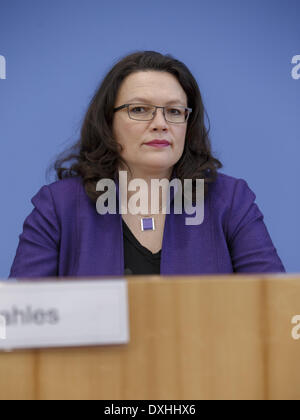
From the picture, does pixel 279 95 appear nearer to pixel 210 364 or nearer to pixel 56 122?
pixel 56 122

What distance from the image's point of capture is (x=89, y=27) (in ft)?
5.60

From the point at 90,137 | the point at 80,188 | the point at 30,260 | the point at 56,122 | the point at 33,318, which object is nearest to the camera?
the point at 33,318

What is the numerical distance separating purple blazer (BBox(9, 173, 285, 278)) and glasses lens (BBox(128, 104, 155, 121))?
0.83ft

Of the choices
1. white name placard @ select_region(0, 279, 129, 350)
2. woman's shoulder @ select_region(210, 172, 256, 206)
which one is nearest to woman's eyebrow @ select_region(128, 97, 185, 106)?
woman's shoulder @ select_region(210, 172, 256, 206)

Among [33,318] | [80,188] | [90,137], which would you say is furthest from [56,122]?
[33,318]

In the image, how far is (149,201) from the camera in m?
1.26

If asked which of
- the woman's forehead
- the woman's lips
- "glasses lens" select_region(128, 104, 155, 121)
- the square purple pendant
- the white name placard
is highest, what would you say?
the woman's forehead

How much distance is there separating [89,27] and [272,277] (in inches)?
59.1

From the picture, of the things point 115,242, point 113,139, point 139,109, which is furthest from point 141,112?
point 115,242

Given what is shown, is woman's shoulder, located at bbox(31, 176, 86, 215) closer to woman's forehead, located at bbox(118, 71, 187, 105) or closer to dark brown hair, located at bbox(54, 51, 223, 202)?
dark brown hair, located at bbox(54, 51, 223, 202)

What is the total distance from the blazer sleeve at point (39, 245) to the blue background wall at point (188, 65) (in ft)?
1.72

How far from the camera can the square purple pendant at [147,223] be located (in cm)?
122

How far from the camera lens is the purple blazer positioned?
3.60ft

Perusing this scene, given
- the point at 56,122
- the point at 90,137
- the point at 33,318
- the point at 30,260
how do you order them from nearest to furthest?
the point at 33,318
the point at 30,260
the point at 90,137
the point at 56,122
